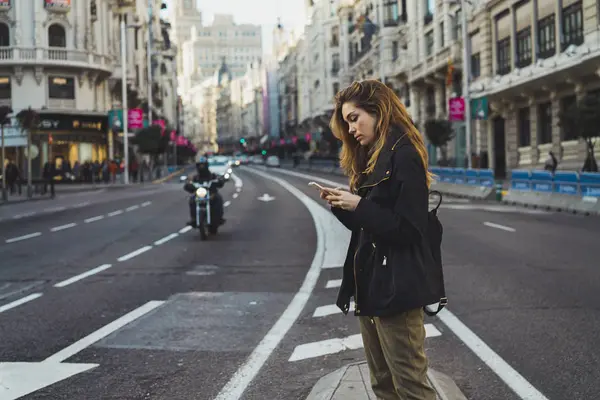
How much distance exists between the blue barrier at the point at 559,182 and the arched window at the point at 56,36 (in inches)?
1398

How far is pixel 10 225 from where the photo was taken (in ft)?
69.9

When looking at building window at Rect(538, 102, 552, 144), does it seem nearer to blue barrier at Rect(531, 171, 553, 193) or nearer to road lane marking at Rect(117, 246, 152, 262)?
blue barrier at Rect(531, 171, 553, 193)

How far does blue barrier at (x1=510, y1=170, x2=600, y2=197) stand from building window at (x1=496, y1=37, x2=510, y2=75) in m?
16.1

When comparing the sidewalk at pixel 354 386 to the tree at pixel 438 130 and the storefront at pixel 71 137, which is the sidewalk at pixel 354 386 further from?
the storefront at pixel 71 137

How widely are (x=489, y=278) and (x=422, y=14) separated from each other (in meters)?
49.4

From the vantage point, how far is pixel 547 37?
36750mm

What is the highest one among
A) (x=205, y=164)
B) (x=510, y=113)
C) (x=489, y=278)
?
(x=510, y=113)

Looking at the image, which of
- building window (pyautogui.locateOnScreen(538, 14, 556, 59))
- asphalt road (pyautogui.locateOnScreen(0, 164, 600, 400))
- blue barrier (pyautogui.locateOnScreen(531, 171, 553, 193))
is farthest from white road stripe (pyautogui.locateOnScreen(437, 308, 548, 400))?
building window (pyautogui.locateOnScreen(538, 14, 556, 59))

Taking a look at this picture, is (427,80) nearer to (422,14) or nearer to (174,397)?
(422,14)

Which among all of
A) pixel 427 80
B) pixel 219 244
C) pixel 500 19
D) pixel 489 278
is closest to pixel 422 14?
pixel 427 80

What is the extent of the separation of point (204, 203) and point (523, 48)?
2805cm

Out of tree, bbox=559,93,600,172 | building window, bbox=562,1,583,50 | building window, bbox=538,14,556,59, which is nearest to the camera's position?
tree, bbox=559,93,600,172

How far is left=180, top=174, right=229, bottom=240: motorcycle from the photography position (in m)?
16.1

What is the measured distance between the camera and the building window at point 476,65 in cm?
4733
